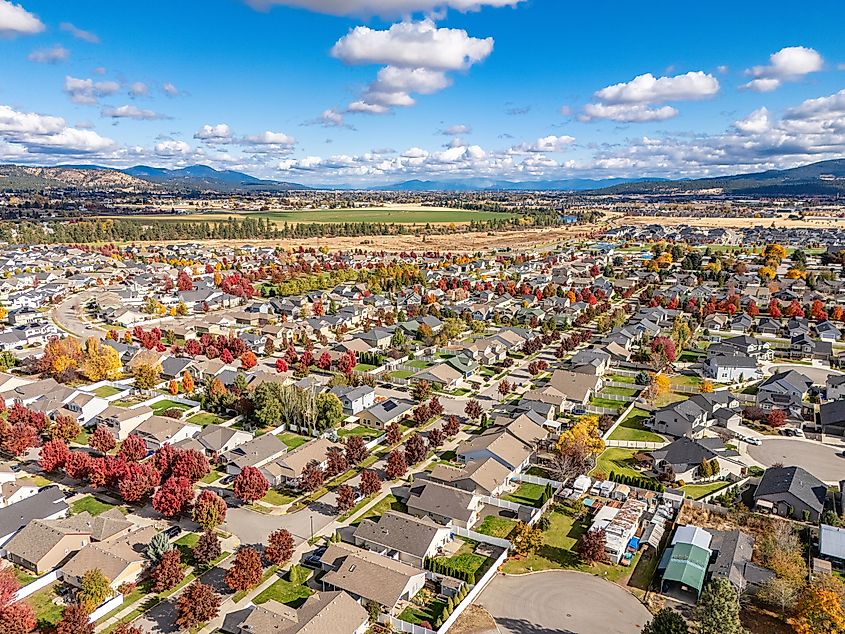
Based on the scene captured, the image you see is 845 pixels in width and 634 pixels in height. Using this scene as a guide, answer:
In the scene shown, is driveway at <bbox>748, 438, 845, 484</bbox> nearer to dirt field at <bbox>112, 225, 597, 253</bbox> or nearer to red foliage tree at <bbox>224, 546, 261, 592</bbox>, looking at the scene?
red foliage tree at <bbox>224, 546, 261, 592</bbox>

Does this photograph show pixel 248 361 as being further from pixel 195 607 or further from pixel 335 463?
pixel 195 607

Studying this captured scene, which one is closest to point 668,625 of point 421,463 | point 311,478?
point 421,463

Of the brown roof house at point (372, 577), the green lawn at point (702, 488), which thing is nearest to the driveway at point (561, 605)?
the brown roof house at point (372, 577)

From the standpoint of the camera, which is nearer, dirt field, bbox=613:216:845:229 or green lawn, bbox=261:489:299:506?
green lawn, bbox=261:489:299:506

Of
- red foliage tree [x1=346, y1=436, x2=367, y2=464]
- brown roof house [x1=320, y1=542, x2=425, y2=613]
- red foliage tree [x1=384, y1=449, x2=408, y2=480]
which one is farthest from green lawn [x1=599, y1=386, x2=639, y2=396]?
brown roof house [x1=320, y1=542, x2=425, y2=613]

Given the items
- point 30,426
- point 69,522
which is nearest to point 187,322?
point 30,426

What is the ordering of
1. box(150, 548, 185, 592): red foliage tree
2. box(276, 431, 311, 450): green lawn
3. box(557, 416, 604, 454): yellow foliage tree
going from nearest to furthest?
box(150, 548, 185, 592): red foliage tree, box(557, 416, 604, 454): yellow foliage tree, box(276, 431, 311, 450): green lawn
